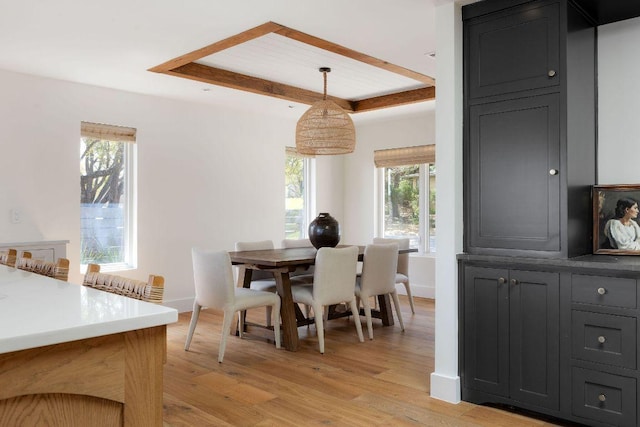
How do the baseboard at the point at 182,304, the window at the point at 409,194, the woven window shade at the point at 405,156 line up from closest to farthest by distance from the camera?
the baseboard at the point at 182,304 < the woven window shade at the point at 405,156 < the window at the point at 409,194

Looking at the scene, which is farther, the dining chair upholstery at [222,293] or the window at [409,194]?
the window at [409,194]

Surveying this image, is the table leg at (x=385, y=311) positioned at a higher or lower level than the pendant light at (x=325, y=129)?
lower

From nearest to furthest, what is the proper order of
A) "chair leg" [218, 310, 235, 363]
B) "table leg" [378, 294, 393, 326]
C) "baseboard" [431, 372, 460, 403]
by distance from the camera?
"baseboard" [431, 372, 460, 403]
"chair leg" [218, 310, 235, 363]
"table leg" [378, 294, 393, 326]

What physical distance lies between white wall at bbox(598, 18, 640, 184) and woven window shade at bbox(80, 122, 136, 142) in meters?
4.25

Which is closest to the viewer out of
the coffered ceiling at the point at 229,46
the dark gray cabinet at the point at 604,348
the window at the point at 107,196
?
the dark gray cabinet at the point at 604,348

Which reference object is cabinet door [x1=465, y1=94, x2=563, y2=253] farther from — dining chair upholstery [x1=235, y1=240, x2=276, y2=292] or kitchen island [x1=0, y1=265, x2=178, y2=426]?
dining chair upholstery [x1=235, y1=240, x2=276, y2=292]

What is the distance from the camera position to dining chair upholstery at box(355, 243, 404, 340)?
4523 mm

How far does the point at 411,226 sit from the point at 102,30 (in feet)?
15.1

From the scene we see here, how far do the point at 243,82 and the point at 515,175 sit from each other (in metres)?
3.00

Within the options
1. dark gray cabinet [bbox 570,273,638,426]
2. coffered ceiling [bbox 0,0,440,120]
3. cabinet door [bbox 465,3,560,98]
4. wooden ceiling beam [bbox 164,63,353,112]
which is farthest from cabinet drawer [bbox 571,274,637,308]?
wooden ceiling beam [bbox 164,63,353,112]

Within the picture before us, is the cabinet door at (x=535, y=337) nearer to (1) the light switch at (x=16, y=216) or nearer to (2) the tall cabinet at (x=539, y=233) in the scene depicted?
(2) the tall cabinet at (x=539, y=233)

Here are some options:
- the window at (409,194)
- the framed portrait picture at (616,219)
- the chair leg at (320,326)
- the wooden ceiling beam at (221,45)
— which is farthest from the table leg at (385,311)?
the wooden ceiling beam at (221,45)

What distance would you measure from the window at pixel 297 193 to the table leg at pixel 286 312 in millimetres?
2692

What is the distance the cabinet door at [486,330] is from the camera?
285 cm
